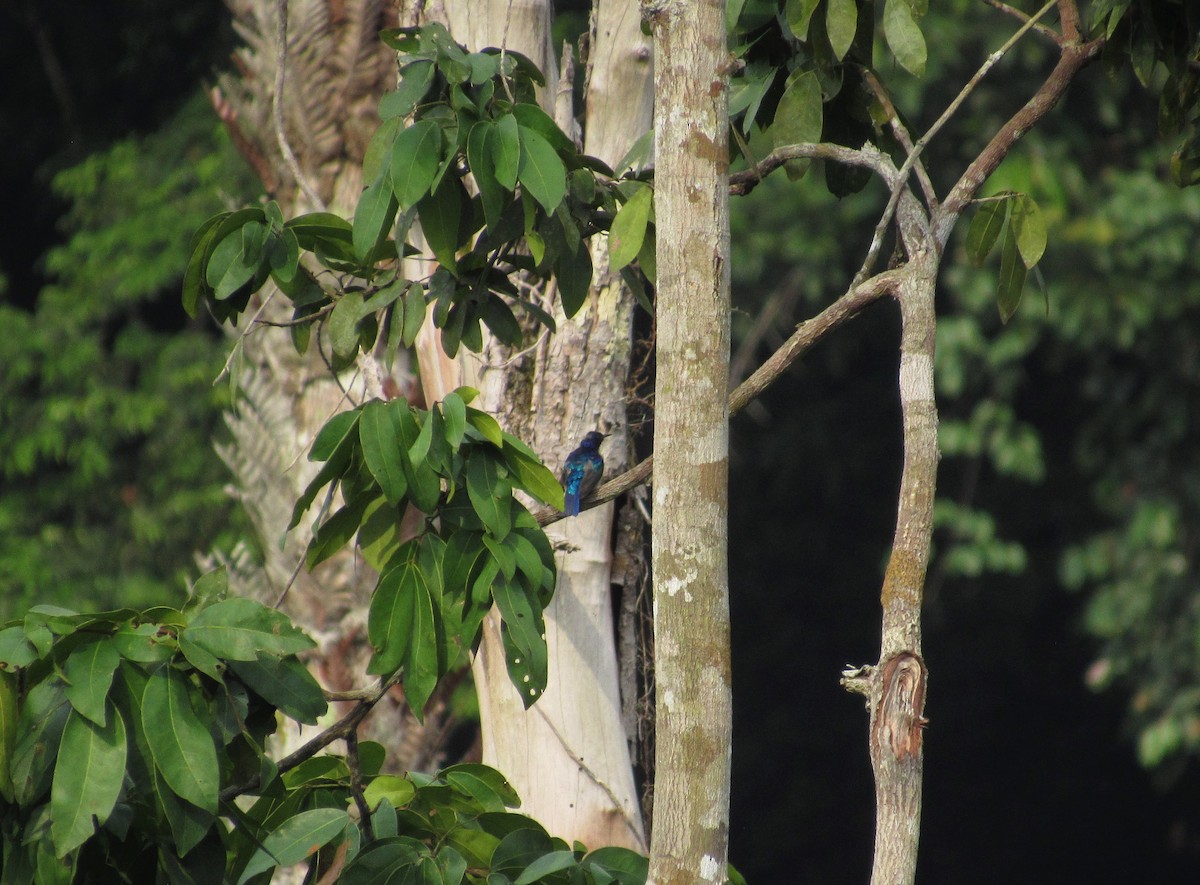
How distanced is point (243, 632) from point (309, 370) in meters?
2.98

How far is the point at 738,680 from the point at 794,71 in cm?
664

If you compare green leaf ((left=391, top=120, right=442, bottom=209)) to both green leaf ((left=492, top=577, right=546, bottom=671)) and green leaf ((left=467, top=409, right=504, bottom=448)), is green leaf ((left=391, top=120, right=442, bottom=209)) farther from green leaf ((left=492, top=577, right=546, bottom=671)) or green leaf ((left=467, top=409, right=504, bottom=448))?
green leaf ((left=492, top=577, right=546, bottom=671))

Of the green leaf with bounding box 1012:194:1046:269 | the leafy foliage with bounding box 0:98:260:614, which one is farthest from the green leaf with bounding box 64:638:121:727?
the leafy foliage with bounding box 0:98:260:614

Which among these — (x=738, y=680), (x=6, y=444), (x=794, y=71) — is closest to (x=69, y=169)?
(x=6, y=444)

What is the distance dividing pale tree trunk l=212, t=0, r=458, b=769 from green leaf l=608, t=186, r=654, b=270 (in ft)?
7.37

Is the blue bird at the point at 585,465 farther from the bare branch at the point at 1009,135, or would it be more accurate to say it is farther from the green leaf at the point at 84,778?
the green leaf at the point at 84,778

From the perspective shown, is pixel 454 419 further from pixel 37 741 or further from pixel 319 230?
pixel 37 741

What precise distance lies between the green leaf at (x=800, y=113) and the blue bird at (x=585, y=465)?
2.48ft

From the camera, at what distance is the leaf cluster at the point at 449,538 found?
1.75 meters

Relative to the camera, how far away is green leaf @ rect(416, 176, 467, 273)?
1876 mm

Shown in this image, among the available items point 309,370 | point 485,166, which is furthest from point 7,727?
point 309,370

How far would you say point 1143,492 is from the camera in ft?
20.0

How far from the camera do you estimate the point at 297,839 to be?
170 cm

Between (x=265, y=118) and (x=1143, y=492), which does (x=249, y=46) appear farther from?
(x=1143, y=492)
